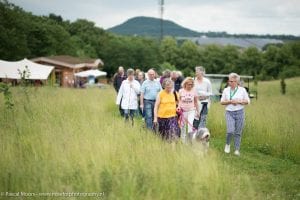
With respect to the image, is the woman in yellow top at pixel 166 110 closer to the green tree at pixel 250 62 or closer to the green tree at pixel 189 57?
the green tree at pixel 250 62

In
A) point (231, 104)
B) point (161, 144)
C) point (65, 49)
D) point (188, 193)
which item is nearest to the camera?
point (188, 193)

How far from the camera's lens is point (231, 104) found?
10.8 metres

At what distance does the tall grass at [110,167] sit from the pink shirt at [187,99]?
2066mm

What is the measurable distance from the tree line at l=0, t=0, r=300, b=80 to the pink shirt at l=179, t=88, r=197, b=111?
41961 millimetres

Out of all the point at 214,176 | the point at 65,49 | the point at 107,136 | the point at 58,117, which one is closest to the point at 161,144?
the point at 107,136

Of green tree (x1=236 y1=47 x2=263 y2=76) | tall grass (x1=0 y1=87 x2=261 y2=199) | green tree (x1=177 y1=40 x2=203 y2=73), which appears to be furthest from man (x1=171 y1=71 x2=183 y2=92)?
green tree (x1=177 y1=40 x2=203 y2=73)

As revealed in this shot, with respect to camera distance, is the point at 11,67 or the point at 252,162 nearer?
the point at 252,162

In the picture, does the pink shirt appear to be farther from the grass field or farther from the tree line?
the tree line

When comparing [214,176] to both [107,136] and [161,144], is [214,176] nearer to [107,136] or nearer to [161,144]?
[161,144]

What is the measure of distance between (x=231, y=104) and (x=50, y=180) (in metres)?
5.68

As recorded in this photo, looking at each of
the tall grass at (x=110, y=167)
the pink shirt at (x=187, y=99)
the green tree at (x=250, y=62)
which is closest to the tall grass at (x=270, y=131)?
the pink shirt at (x=187, y=99)

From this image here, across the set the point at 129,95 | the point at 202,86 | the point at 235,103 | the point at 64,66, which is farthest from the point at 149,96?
the point at 64,66

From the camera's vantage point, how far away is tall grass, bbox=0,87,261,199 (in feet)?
20.1

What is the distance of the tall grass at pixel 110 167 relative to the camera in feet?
20.1
